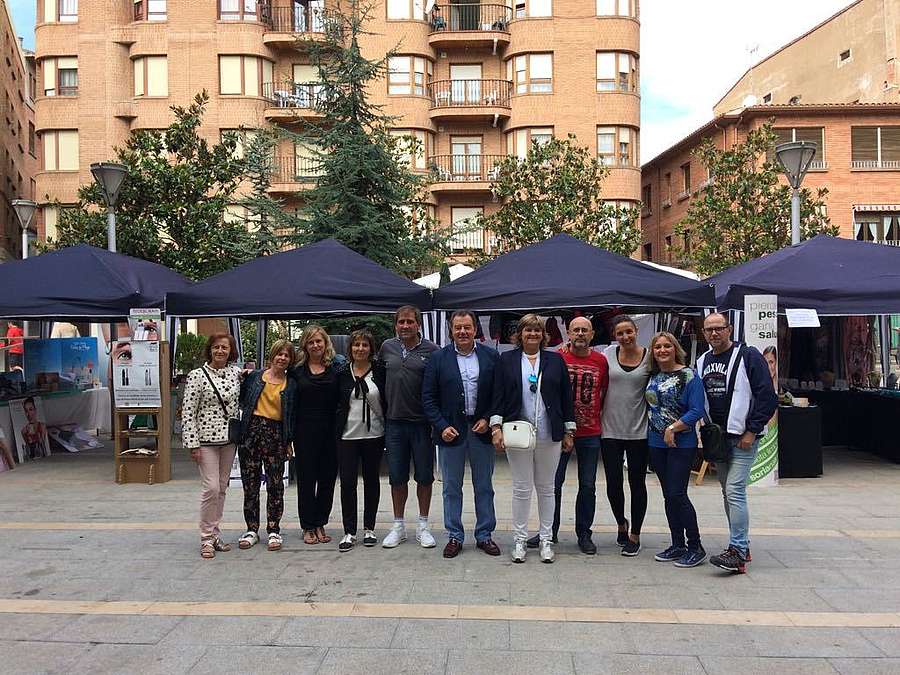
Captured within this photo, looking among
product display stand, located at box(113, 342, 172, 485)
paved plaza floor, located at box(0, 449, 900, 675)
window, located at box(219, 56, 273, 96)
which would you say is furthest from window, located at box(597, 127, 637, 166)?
paved plaza floor, located at box(0, 449, 900, 675)

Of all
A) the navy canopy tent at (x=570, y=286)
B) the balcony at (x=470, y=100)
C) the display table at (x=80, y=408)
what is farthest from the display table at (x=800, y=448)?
the balcony at (x=470, y=100)

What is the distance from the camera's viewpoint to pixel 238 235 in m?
17.4

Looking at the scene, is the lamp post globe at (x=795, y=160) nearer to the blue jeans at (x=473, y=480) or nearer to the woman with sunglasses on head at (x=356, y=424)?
the blue jeans at (x=473, y=480)

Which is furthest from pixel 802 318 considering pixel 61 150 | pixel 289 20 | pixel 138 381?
pixel 61 150

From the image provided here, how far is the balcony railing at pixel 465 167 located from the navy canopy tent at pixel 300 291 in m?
22.9

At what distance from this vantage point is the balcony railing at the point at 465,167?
32.8m

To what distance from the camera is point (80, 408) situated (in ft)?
45.8

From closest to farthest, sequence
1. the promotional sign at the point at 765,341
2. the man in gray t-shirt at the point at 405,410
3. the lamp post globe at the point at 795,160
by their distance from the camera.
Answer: the man in gray t-shirt at the point at 405,410 < the promotional sign at the point at 765,341 < the lamp post globe at the point at 795,160

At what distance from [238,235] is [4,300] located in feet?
23.5

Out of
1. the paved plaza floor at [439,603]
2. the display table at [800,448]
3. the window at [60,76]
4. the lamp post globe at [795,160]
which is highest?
the window at [60,76]

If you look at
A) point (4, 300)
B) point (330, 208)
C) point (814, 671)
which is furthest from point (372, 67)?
point (814, 671)

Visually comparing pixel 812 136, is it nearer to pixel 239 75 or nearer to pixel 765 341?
pixel 239 75

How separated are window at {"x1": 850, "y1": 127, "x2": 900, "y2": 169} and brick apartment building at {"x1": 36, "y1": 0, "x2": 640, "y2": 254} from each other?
8.08 m

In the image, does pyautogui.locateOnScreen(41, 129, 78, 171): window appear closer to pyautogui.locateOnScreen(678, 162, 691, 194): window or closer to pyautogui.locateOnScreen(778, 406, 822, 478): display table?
pyautogui.locateOnScreen(678, 162, 691, 194): window
